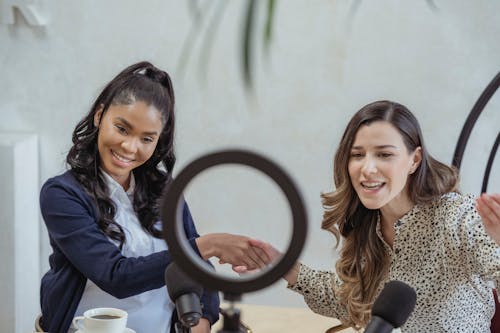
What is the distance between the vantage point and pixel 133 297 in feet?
6.63

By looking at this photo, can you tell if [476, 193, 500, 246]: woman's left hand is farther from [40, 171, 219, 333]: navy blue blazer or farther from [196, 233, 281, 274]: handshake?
[40, 171, 219, 333]: navy blue blazer

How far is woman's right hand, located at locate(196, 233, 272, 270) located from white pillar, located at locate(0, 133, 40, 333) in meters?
2.00

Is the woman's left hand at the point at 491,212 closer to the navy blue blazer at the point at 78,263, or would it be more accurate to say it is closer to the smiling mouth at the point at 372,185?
the smiling mouth at the point at 372,185

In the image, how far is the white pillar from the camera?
3.56 metres

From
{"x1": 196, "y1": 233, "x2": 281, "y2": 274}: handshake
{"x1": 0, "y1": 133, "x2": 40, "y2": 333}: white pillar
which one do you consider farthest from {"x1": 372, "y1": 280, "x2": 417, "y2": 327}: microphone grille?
{"x1": 0, "y1": 133, "x2": 40, "y2": 333}: white pillar

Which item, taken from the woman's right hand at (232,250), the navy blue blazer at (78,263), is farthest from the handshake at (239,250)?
the navy blue blazer at (78,263)

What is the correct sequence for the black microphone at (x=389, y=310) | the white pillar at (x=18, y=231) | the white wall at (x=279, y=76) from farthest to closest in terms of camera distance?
the white pillar at (x=18, y=231), the white wall at (x=279, y=76), the black microphone at (x=389, y=310)

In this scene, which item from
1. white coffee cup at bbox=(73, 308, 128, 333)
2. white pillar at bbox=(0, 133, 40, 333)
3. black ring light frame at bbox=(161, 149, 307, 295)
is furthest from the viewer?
white pillar at bbox=(0, 133, 40, 333)

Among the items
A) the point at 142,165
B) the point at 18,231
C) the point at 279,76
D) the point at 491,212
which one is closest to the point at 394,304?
the point at 491,212

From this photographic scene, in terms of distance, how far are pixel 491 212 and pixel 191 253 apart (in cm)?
113

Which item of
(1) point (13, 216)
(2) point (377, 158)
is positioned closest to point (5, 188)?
(1) point (13, 216)

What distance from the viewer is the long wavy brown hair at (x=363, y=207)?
1943 millimetres

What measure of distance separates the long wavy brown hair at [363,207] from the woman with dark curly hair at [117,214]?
13.4 inches

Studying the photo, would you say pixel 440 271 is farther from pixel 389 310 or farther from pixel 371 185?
pixel 389 310
